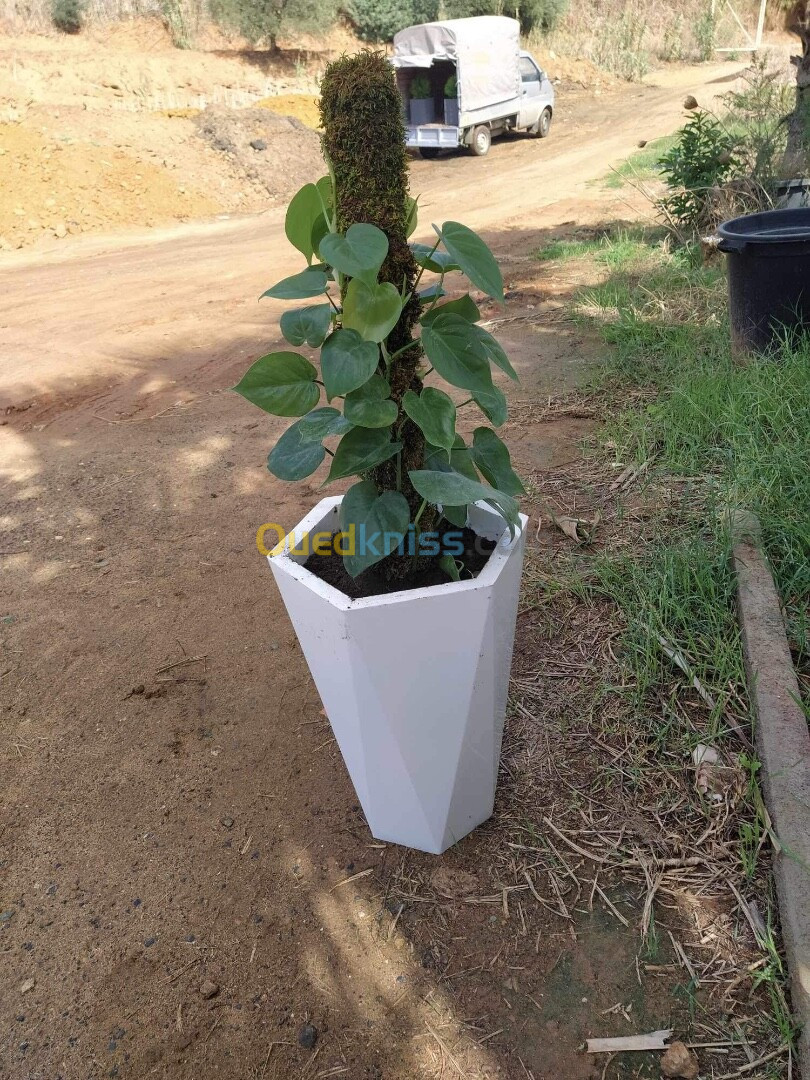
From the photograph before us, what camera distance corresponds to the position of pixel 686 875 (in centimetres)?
161

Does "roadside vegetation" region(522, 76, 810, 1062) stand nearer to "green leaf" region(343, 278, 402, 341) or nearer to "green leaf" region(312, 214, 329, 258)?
"green leaf" region(343, 278, 402, 341)

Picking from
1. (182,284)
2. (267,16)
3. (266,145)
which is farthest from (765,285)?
(267,16)

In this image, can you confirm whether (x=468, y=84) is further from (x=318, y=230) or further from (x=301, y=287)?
(x=301, y=287)

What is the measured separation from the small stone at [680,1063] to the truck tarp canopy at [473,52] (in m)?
13.2

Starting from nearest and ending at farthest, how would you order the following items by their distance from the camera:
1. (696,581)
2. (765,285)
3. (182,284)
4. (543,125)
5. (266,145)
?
(696,581), (765,285), (182,284), (266,145), (543,125)

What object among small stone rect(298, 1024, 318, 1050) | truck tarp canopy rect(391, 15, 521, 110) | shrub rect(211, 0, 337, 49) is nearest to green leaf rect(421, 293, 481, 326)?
small stone rect(298, 1024, 318, 1050)

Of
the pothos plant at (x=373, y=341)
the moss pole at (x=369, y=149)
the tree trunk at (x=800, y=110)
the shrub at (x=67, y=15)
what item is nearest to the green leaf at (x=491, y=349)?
the pothos plant at (x=373, y=341)

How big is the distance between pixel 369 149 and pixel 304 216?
159 millimetres

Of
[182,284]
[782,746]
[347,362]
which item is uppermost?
[347,362]

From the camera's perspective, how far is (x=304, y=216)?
1.36 metres

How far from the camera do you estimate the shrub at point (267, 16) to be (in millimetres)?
17531

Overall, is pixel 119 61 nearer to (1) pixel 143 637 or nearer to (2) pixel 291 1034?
(1) pixel 143 637

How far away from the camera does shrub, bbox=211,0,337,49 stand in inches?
690

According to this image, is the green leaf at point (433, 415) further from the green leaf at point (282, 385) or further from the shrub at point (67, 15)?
the shrub at point (67, 15)
